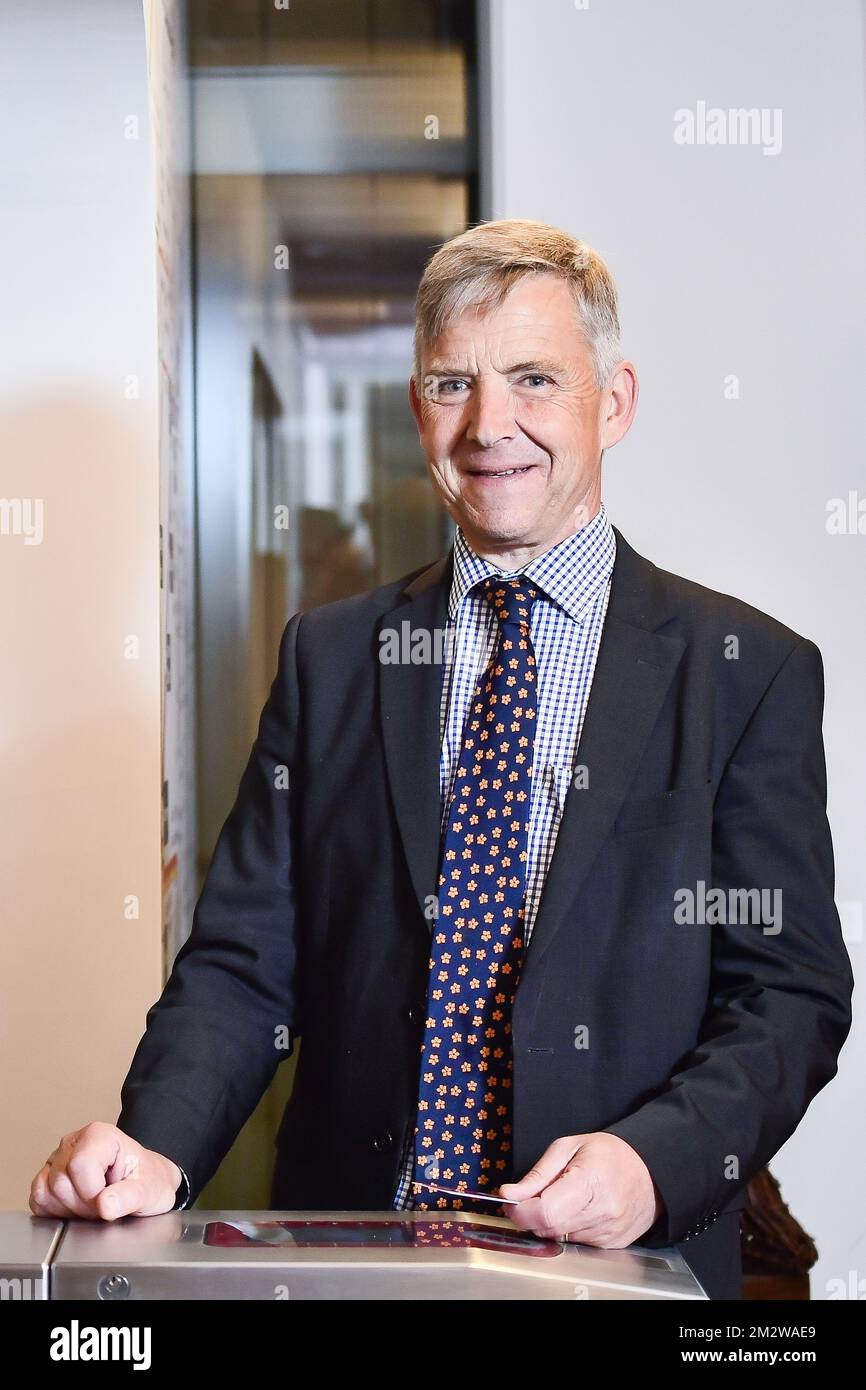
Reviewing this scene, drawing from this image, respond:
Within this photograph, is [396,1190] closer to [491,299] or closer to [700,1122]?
[700,1122]

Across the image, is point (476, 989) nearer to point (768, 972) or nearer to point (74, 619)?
point (768, 972)

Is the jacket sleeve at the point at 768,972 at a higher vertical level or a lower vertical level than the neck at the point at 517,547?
lower

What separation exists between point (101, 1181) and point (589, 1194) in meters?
0.42

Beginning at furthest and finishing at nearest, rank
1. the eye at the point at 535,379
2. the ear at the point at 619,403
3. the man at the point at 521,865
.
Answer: the ear at the point at 619,403, the eye at the point at 535,379, the man at the point at 521,865

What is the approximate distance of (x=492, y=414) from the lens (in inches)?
63.7

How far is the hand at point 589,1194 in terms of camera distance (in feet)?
3.76

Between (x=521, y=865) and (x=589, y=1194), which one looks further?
(x=521, y=865)

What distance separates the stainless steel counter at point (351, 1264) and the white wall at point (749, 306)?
1911 mm

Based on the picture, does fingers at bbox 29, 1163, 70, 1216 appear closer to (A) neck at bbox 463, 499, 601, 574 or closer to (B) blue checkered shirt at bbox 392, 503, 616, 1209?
(B) blue checkered shirt at bbox 392, 503, 616, 1209

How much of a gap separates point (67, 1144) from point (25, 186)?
6.38 ft

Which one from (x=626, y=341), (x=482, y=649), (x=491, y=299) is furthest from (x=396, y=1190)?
(x=626, y=341)

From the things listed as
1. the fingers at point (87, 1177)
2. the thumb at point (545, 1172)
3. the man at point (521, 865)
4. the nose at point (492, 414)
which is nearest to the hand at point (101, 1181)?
the fingers at point (87, 1177)

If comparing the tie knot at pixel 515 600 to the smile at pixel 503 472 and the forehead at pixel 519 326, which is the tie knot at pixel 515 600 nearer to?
the smile at pixel 503 472

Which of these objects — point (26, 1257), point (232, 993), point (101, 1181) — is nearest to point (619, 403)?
point (232, 993)
